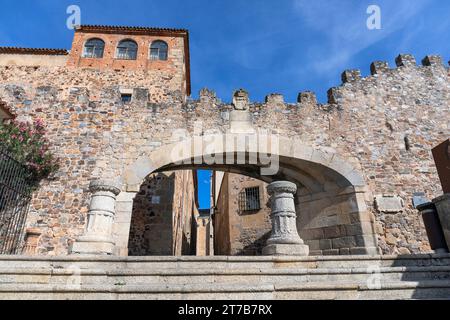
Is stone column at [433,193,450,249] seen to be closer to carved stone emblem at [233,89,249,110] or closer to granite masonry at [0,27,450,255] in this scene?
granite masonry at [0,27,450,255]

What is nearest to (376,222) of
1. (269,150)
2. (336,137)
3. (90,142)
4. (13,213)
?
(336,137)

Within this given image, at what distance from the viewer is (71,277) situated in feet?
10.4

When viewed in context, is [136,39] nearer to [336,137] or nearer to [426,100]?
[336,137]

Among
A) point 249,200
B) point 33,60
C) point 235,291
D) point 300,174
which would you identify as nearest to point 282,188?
point 235,291

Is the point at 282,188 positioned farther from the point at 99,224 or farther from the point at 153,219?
the point at 153,219

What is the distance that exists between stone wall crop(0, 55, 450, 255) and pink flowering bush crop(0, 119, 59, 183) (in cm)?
21

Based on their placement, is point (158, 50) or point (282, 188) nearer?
point (282, 188)

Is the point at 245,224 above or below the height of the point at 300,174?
above

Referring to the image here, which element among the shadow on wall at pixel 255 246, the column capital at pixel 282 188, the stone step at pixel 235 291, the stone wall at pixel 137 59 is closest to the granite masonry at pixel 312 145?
the column capital at pixel 282 188

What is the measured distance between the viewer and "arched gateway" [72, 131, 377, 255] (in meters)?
6.43

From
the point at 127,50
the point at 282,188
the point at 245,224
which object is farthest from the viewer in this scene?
the point at 127,50

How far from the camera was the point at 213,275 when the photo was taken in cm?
322

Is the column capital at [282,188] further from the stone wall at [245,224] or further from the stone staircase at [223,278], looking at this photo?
the stone wall at [245,224]

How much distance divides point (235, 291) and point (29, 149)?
612 cm
